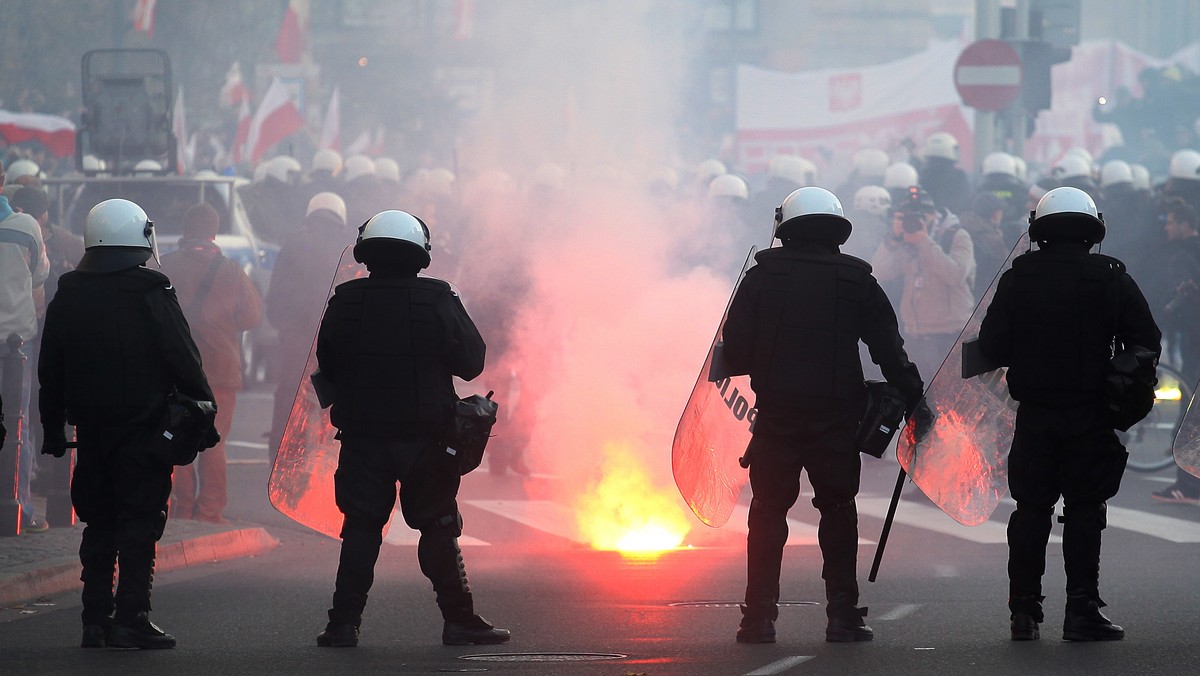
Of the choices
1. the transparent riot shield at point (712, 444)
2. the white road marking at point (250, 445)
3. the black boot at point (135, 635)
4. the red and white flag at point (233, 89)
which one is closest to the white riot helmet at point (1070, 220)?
the transparent riot shield at point (712, 444)

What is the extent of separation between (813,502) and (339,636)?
1.73 m

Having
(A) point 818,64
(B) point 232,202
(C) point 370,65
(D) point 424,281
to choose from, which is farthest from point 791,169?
(A) point 818,64

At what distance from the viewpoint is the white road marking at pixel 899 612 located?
7.79 metres

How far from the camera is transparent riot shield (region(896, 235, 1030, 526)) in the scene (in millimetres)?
7352

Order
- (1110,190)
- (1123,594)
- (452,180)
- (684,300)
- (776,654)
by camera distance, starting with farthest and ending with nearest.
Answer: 1. (452,180)
2. (1110,190)
3. (684,300)
4. (1123,594)
5. (776,654)

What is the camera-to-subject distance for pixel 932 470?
741 centimetres

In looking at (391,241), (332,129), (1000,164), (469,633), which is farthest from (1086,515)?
(332,129)

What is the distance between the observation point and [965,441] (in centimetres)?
741

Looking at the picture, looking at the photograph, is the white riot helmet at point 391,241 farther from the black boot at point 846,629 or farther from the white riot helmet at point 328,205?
the white riot helmet at point 328,205

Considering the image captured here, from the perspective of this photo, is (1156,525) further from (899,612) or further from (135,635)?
(135,635)

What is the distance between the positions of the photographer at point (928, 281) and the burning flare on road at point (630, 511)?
3.50 m

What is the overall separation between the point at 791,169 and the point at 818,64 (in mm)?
48843

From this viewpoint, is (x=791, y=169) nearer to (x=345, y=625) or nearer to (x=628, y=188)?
(x=628, y=188)

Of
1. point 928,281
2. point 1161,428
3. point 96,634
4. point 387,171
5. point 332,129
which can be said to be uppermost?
point 332,129
